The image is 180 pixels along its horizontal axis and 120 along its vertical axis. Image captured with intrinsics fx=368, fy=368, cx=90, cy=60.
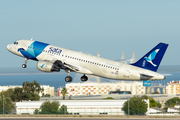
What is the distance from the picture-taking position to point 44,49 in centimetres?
6531

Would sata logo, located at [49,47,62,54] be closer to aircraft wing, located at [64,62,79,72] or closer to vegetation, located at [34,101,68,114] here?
aircraft wing, located at [64,62,79,72]

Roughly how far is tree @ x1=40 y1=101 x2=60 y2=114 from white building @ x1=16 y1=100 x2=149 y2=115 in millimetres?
2436

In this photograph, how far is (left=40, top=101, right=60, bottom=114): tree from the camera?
89.6m

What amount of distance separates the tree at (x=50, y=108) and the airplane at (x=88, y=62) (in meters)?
24.3

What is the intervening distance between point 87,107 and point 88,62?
33.4 meters

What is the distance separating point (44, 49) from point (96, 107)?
32570mm

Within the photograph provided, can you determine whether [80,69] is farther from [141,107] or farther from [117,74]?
[141,107]

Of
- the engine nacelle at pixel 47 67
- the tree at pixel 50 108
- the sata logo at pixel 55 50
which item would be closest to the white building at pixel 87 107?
the tree at pixel 50 108

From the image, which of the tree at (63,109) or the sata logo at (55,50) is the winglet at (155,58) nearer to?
the sata logo at (55,50)

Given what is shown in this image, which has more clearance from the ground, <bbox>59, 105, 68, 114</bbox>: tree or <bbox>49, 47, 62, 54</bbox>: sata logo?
<bbox>49, 47, 62, 54</bbox>: sata logo

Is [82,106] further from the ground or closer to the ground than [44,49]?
closer to the ground

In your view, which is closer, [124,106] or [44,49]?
[44,49]

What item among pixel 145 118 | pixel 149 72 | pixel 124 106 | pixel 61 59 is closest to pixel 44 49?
pixel 61 59

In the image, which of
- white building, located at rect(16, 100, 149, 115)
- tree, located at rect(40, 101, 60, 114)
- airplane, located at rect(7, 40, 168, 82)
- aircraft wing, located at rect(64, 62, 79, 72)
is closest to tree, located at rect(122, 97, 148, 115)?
white building, located at rect(16, 100, 149, 115)
